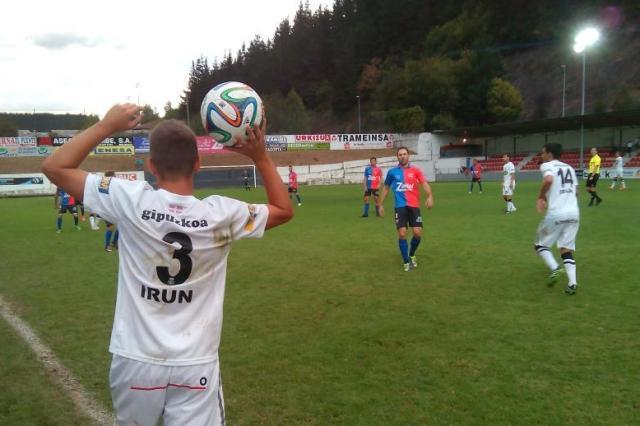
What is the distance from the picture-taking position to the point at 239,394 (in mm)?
4488

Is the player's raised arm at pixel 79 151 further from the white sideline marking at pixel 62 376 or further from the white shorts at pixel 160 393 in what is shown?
the white sideline marking at pixel 62 376

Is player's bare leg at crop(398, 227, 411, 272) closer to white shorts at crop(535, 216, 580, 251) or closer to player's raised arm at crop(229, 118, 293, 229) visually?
white shorts at crop(535, 216, 580, 251)

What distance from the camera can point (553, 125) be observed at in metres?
49.0

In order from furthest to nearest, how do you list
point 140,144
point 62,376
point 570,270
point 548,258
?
1. point 140,144
2. point 548,258
3. point 570,270
4. point 62,376

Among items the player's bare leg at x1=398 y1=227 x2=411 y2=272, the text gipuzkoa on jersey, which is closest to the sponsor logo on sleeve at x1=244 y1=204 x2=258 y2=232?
the text gipuzkoa on jersey

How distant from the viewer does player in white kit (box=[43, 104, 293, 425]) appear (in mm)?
2172

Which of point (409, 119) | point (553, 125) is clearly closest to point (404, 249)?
point (553, 125)

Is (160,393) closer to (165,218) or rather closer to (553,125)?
(165,218)

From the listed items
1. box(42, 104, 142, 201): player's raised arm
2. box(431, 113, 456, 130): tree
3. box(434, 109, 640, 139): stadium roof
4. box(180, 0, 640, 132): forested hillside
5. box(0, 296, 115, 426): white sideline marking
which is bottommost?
box(0, 296, 115, 426): white sideline marking

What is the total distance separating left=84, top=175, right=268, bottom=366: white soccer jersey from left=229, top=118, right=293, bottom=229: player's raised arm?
26 centimetres

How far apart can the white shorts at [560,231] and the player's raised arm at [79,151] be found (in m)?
7.03

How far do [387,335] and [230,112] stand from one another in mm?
3904

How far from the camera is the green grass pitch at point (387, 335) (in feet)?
13.8

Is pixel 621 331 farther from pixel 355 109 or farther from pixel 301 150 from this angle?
pixel 355 109
